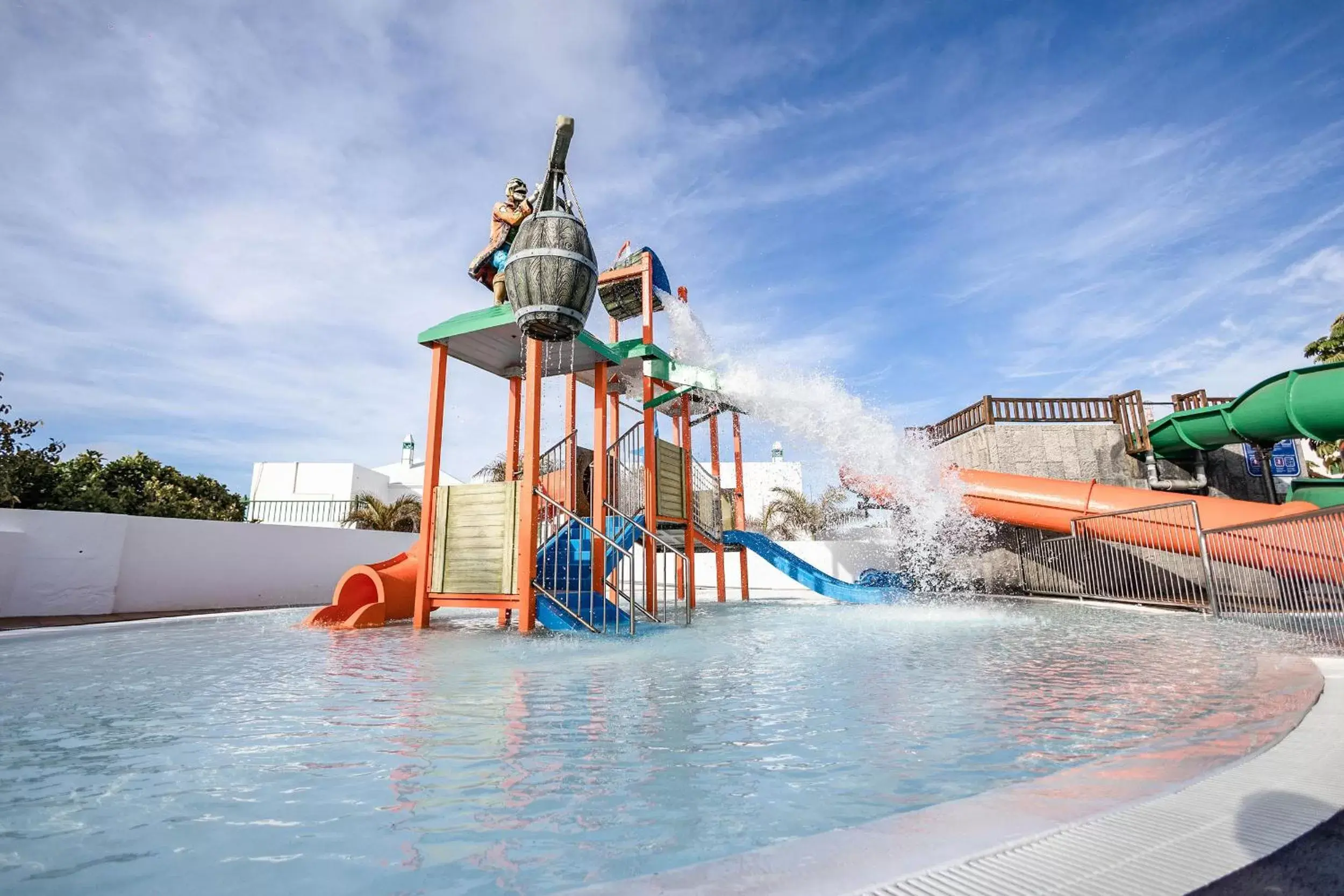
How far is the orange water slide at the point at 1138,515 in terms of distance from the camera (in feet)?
23.9

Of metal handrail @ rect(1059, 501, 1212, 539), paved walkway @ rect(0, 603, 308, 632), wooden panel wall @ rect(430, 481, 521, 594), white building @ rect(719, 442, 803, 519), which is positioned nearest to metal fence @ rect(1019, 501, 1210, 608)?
metal handrail @ rect(1059, 501, 1212, 539)

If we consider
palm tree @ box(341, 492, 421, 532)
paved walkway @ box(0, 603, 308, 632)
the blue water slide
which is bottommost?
paved walkway @ box(0, 603, 308, 632)

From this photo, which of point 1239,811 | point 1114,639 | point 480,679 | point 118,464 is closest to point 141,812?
point 480,679

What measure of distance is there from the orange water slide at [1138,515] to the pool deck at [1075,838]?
20.4 feet

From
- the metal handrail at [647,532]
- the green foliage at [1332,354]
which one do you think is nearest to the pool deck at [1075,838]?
the metal handrail at [647,532]

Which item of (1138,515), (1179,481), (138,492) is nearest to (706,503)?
(1138,515)

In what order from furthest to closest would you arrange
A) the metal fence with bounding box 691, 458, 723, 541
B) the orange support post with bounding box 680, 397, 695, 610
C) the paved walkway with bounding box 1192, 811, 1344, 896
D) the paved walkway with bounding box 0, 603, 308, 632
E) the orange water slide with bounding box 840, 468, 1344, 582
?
the metal fence with bounding box 691, 458, 723, 541, the orange support post with bounding box 680, 397, 695, 610, the paved walkway with bounding box 0, 603, 308, 632, the orange water slide with bounding box 840, 468, 1344, 582, the paved walkway with bounding box 1192, 811, 1344, 896

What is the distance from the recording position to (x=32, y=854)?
1.92 metres

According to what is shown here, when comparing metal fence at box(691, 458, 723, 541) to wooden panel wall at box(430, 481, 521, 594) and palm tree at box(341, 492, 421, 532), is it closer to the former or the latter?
wooden panel wall at box(430, 481, 521, 594)

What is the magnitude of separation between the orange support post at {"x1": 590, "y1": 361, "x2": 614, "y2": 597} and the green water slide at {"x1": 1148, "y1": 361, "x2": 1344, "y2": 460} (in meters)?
12.3

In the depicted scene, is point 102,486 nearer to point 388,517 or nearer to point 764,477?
point 388,517

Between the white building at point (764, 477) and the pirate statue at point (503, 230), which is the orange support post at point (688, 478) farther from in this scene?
the white building at point (764, 477)

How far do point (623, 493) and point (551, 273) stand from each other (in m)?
5.06

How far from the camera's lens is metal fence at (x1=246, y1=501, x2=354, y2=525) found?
2273 cm
